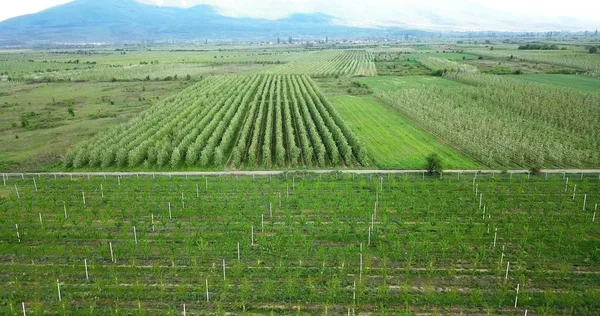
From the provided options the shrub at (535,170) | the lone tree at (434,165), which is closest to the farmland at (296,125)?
the shrub at (535,170)

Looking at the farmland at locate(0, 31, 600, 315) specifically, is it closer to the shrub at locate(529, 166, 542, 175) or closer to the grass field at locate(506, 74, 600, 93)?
the shrub at locate(529, 166, 542, 175)

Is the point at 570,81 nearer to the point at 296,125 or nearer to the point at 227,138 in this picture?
the point at 296,125

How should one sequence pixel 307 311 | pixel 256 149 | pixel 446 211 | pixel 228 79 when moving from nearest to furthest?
pixel 307 311
pixel 446 211
pixel 256 149
pixel 228 79

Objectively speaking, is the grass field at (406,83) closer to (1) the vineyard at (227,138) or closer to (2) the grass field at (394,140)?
(2) the grass field at (394,140)

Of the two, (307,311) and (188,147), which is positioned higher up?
(188,147)

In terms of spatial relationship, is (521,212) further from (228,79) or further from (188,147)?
(228,79)

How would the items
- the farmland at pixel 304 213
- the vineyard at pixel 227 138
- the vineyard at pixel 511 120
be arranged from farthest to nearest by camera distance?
the vineyard at pixel 511 120 < the vineyard at pixel 227 138 < the farmland at pixel 304 213

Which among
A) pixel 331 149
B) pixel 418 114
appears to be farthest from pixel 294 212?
pixel 418 114
